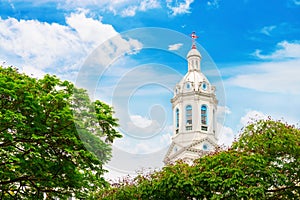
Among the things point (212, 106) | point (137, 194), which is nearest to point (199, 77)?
point (212, 106)

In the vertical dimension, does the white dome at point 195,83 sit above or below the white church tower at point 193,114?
above

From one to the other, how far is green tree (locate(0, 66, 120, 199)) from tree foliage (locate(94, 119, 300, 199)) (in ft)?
8.00

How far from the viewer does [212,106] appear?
45.1m

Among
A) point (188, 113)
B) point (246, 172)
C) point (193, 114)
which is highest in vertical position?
point (188, 113)

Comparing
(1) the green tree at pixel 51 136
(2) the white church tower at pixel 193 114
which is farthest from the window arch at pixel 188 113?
(1) the green tree at pixel 51 136

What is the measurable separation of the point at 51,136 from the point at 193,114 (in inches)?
1161

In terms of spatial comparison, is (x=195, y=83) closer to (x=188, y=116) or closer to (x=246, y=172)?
(x=188, y=116)

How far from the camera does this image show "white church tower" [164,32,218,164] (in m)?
44.0

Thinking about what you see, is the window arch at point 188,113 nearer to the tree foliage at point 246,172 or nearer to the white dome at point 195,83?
A: the white dome at point 195,83

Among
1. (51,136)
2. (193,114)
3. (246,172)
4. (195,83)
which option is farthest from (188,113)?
(51,136)

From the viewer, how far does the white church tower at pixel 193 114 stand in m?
44.0

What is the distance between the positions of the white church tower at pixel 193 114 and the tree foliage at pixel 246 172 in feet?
84.8

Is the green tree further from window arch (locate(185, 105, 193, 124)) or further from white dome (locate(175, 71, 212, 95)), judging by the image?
white dome (locate(175, 71, 212, 95))

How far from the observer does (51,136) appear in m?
16.2
